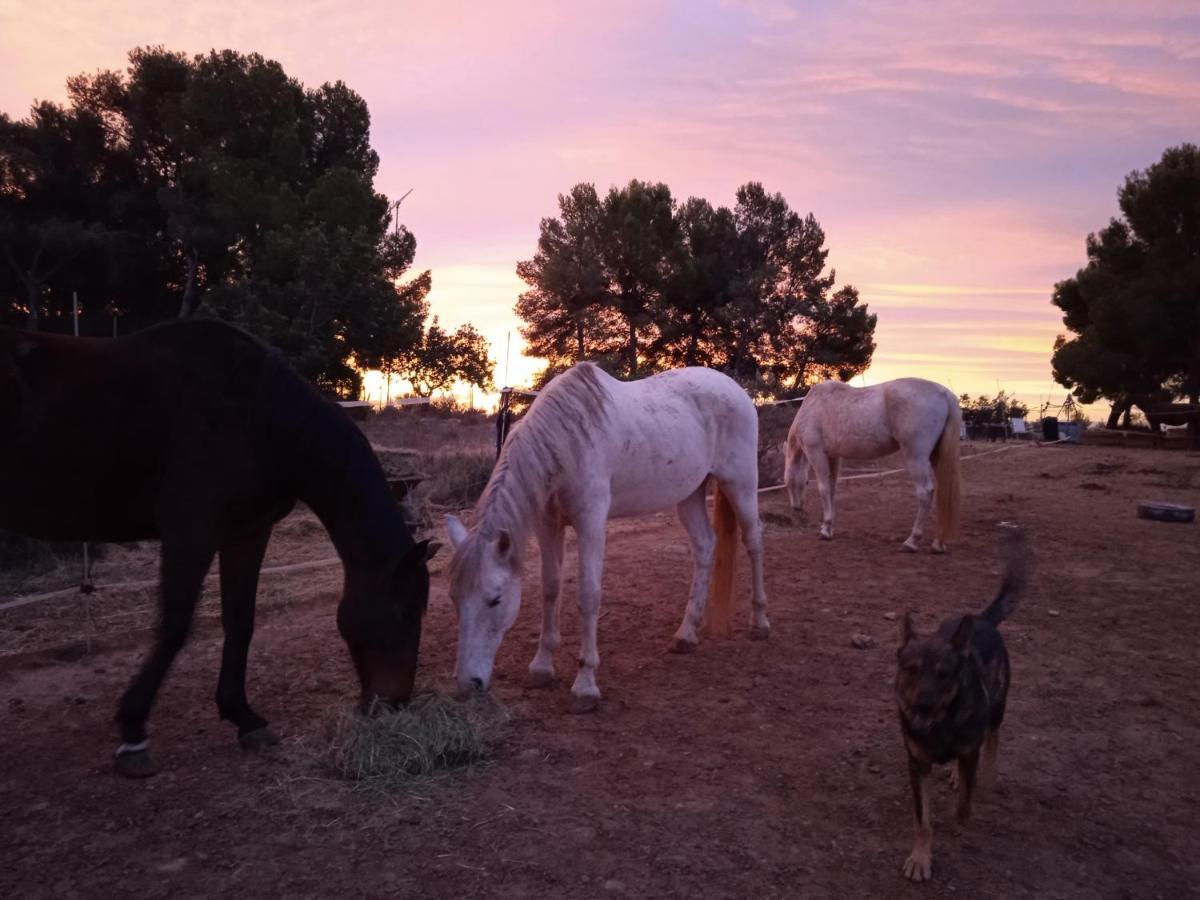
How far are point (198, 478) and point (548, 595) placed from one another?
75.5 inches

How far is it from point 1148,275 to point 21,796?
30.3 metres

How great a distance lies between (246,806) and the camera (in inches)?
114

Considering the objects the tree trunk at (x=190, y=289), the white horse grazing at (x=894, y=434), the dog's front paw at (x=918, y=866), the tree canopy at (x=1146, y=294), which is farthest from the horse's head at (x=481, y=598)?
the tree canopy at (x=1146, y=294)

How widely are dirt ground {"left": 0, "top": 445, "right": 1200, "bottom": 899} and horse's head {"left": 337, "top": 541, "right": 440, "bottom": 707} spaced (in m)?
0.44

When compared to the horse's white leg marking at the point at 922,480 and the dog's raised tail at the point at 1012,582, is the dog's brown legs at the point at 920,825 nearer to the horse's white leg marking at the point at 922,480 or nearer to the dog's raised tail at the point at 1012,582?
the dog's raised tail at the point at 1012,582

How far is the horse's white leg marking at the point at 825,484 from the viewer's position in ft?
28.8

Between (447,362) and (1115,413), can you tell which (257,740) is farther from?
(1115,413)

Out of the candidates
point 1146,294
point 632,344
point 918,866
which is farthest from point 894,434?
point 1146,294

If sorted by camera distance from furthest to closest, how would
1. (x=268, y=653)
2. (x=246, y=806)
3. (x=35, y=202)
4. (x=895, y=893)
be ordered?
(x=35, y=202) → (x=268, y=653) → (x=246, y=806) → (x=895, y=893)

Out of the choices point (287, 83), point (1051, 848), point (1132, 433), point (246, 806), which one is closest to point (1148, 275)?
point (1132, 433)

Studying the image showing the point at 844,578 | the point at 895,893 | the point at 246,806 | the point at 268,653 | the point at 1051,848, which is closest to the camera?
the point at 895,893

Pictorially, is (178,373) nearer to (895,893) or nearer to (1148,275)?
(895,893)

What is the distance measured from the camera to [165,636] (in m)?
3.10

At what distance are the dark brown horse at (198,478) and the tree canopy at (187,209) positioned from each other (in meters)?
13.3
